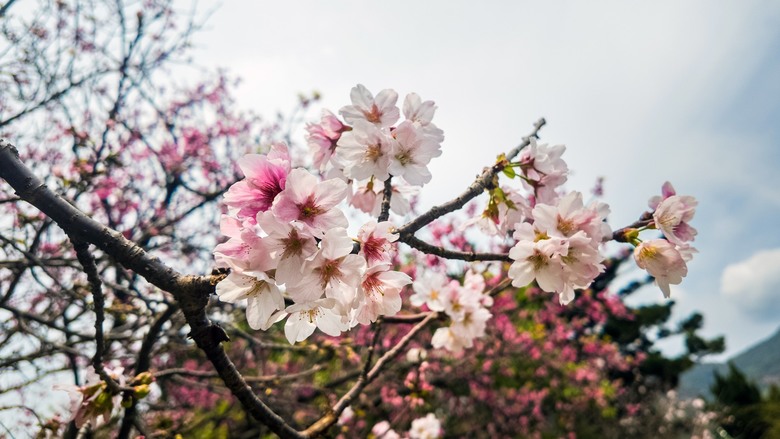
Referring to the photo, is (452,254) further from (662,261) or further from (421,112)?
(662,261)

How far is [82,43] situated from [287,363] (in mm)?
6211

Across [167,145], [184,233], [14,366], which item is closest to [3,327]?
[14,366]

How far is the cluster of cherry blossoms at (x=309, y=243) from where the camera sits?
3.27 feet

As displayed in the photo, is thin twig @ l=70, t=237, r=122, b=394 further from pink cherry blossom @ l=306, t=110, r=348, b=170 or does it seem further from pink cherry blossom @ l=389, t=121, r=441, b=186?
pink cherry blossom @ l=389, t=121, r=441, b=186

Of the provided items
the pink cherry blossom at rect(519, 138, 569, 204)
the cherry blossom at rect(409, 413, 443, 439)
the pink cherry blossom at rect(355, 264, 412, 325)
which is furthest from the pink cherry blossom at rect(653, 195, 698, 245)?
the cherry blossom at rect(409, 413, 443, 439)

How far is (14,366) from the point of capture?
2629 mm

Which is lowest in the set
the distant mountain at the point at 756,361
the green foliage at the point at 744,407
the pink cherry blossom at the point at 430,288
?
the green foliage at the point at 744,407

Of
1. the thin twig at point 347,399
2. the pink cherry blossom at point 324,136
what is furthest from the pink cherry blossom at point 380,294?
the thin twig at point 347,399

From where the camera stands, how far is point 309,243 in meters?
1.01

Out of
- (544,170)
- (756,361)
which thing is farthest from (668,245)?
(756,361)

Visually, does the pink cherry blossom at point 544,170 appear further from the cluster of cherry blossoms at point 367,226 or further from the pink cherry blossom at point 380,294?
the pink cherry blossom at point 380,294

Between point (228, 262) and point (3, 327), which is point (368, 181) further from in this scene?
point (3, 327)

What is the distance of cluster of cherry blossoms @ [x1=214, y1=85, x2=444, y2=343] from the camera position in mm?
998

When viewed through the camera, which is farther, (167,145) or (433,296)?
(167,145)
